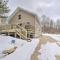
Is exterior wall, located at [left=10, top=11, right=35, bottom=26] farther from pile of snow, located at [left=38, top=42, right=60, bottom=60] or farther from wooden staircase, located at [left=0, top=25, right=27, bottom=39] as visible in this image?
pile of snow, located at [left=38, top=42, right=60, bottom=60]

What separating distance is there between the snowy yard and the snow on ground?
0.08 metres

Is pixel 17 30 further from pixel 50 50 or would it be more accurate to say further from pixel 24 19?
pixel 50 50

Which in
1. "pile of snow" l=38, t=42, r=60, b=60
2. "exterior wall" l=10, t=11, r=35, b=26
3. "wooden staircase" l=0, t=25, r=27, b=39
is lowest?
"pile of snow" l=38, t=42, r=60, b=60

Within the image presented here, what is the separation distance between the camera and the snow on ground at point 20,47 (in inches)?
42.3

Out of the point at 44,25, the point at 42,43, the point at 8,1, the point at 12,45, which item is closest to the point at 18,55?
the point at 12,45

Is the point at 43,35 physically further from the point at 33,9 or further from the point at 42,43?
the point at 33,9

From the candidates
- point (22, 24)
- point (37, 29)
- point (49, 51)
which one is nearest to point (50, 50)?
point (49, 51)

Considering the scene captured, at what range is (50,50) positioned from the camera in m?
1.13

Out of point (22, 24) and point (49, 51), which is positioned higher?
point (22, 24)

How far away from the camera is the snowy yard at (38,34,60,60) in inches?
42.4

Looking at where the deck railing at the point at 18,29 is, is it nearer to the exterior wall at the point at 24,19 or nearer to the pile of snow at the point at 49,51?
the exterior wall at the point at 24,19

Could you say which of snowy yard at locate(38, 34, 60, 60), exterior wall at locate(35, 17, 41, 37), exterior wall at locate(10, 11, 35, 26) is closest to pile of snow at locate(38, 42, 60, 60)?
snowy yard at locate(38, 34, 60, 60)

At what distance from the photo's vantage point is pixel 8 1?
121 cm

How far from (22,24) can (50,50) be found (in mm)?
343
